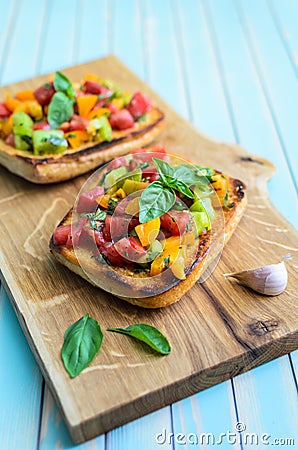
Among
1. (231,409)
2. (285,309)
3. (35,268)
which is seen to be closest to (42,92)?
(35,268)

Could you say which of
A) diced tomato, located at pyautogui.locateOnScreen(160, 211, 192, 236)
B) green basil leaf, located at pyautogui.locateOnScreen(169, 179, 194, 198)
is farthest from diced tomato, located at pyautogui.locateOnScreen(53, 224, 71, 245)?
green basil leaf, located at pyautogui.locateOnScreen(169, 179, 194, 198)

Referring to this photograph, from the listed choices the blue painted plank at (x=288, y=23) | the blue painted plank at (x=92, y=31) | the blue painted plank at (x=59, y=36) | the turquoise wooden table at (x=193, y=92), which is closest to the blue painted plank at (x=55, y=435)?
the turquoise wooden table at (x=193, y=92)

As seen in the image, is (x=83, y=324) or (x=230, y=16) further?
(x=230, y=16)

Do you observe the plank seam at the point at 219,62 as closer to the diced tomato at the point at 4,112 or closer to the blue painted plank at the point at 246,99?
the blue painted plank at the point at 246,99

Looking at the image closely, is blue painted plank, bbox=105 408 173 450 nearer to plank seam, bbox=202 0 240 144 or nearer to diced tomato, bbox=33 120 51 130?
diced tomato, bbox=33 120 51 130

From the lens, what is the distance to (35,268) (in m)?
4.14

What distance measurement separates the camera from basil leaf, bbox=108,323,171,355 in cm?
349

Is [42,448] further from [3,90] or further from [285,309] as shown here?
[3,90]

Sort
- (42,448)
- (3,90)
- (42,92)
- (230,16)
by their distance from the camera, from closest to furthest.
A: 1. (42,448)
2. (42,92)
3. (3,90)
4. (230,16)

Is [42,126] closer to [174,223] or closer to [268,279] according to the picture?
[174,223]

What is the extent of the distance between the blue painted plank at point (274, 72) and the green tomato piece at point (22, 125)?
2.23 m

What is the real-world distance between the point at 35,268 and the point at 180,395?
133cm

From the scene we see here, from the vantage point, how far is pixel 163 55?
6.98 m

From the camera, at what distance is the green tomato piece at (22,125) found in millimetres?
4867
